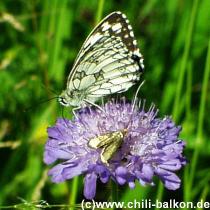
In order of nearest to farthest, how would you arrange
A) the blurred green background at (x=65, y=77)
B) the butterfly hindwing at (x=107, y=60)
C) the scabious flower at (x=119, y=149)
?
the scabious flower at (x=119, y=149)
the butterfly hindwing at (x=107, y=60)
the blurred green background at (x=65, y=77)

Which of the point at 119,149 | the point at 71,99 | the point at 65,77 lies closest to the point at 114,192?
the point at 119,149

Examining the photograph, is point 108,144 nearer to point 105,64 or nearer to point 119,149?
point 119,149

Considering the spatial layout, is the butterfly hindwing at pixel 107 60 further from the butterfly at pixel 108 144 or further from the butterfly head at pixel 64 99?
the butterfly at pixel 108 144

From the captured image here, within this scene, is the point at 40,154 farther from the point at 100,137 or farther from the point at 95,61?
the point at 100,137

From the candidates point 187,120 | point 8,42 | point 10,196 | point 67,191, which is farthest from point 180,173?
point 8,42

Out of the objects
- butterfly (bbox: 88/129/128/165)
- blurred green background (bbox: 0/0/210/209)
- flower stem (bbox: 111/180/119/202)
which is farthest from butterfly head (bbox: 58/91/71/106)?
flower stem (bbox: 111/180/119/202)

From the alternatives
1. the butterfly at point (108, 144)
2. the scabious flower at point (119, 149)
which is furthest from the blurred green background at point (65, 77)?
the butterfly at point (108, 144)
